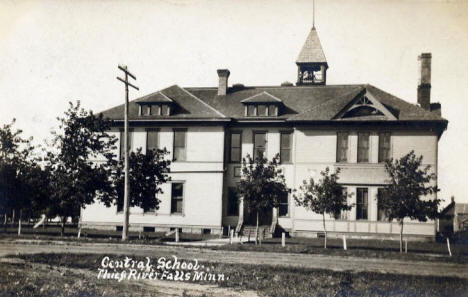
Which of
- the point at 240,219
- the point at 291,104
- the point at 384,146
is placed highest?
the point at 291,104

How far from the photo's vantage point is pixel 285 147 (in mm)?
31203

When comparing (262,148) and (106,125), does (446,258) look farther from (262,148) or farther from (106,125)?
(106,125)

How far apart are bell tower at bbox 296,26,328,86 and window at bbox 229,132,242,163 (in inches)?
354

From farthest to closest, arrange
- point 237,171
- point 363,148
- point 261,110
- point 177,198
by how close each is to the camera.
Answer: point 261,110 → point 177,198 → point 237,171 → point 363,148

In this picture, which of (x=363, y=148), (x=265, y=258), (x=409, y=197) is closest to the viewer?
(x=265, y=258)

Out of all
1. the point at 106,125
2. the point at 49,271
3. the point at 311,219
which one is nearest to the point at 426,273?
the point at 49,271

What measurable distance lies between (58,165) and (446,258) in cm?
1897

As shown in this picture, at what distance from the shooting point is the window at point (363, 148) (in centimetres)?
2900

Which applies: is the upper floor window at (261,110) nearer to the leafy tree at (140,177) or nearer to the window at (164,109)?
the window at (164,109)

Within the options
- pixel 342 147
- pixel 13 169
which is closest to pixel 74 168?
pixel 13 169

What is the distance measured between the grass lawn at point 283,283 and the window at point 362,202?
14.7 meters

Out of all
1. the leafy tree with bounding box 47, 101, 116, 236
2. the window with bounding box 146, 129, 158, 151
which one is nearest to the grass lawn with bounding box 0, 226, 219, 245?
the leafy tree with bounding box 47, 101, 116, 236

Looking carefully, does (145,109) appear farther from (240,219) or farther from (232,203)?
(240,219)

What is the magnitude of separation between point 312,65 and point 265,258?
2394cm
